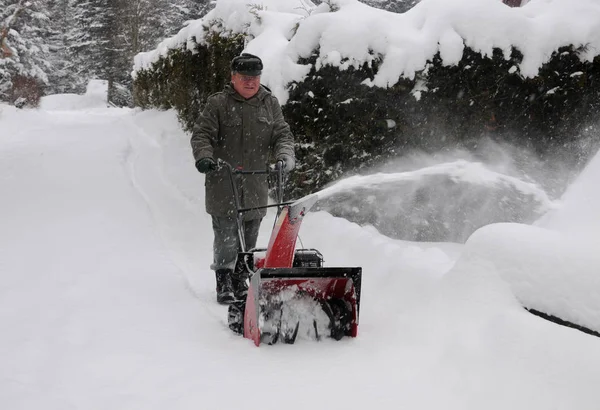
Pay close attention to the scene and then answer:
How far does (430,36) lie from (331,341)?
453 centimetres

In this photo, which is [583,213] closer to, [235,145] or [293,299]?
[293,299]

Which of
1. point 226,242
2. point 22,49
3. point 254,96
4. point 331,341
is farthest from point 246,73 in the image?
point 22,49

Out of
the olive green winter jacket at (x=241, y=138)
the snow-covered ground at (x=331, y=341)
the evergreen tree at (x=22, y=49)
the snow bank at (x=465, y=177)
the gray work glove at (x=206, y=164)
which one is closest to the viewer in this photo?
the snow-covered ground at (x=331, y=341)

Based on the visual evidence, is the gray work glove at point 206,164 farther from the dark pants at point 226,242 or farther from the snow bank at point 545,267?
the snow bank at point 545,267

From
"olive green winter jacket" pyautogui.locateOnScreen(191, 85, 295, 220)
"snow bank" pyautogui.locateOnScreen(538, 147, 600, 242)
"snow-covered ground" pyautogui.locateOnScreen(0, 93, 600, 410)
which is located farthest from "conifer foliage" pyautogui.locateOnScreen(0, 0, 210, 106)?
"snow bank" pyautogui.locateOnScreen(538, 147, 600, 242)

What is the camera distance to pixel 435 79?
6.71m

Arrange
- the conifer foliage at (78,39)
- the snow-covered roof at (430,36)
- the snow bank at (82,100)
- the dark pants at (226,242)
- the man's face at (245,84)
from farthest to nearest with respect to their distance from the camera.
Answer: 1. the snow bank at (82,100)
2. the conifer foliage at (78,39)
3. the snow-covered roof at (430,36)
4. the dark pants at (226,242)
5. the man's face at (245,84)

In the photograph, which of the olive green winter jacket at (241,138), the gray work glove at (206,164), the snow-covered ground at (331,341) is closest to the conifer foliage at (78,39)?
the snow-covered ground at (331,341)

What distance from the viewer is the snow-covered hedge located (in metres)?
6.71

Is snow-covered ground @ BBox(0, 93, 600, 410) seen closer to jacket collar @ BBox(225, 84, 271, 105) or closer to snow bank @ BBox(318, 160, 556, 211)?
snow bank @ BBox(318, 160, 556, 211)

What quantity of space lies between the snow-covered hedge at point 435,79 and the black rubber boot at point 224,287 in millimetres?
2764

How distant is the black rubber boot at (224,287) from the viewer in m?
4.73

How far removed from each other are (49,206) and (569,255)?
7.22 metres

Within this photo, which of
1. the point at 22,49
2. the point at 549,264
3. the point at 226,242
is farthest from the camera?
the point at 22,49
